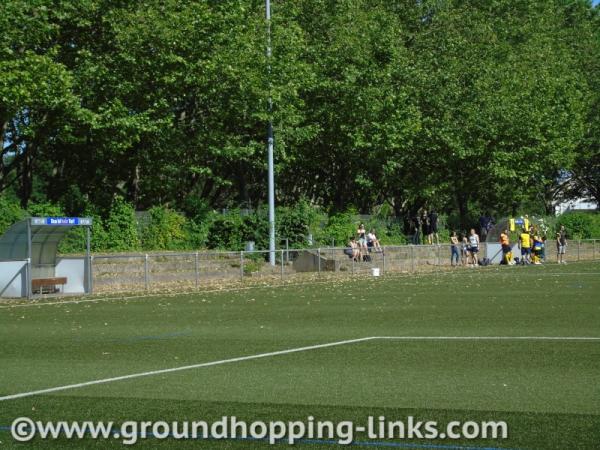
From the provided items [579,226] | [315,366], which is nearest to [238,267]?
[315,366]

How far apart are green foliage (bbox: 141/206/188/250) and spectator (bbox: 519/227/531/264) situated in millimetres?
18162

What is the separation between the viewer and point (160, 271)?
1452 inches

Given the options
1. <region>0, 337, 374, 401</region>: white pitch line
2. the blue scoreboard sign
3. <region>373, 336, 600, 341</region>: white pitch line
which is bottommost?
<region>0, 337, 374, 401</region>: white pitch line

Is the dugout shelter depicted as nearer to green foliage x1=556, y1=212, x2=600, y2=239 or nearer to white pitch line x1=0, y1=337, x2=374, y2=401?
white pitch line x1=0, y1=337, x2=374, y2=401

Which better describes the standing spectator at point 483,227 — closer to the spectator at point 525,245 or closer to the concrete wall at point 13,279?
the spectator at point 525,245

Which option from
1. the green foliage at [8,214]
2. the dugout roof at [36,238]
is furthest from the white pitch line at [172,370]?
the green foliage at [8,214]

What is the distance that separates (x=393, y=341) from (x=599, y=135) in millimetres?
61658

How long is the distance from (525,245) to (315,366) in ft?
139

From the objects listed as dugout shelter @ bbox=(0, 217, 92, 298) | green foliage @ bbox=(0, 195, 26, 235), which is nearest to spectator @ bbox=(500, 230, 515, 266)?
green foliage @ bbox=(0, 195, 26, 235)

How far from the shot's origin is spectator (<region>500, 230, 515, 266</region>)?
181 ft

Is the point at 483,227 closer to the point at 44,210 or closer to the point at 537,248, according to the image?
the point at 537,248

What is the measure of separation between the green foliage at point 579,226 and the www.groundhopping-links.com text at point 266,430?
63.9m

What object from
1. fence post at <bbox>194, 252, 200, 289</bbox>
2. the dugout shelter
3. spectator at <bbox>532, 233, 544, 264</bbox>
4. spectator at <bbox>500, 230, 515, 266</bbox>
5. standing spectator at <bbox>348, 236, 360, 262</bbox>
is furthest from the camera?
spectator at <bbox>532, 233, 544, 264</bbox>

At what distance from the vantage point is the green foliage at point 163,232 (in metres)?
43.5
